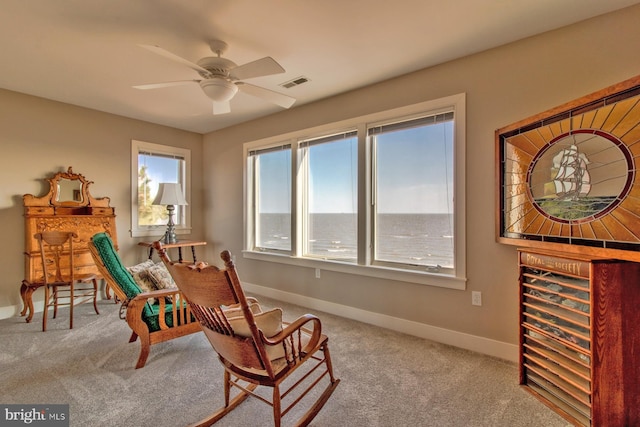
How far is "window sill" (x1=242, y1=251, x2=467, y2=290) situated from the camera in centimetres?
271

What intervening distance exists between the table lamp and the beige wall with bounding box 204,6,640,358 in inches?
91.4

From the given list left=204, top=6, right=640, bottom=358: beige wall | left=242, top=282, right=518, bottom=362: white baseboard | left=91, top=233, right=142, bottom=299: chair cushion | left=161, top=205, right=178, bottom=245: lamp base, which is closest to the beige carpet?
left=242, top=282, right=518, bottom=362: white baseboard

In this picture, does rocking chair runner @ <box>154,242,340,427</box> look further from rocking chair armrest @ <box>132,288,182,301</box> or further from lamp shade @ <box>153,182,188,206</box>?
lamp shade @ <box>153,182,188,206</box>

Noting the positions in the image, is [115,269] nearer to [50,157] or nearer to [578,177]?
[50,157]

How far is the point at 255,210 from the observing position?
4.57 m

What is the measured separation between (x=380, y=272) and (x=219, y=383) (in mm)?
1787

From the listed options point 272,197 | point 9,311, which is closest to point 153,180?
point 272,197

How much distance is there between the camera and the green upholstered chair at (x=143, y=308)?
2361 millimetres

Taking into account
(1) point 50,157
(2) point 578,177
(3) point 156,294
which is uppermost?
(1) point 50,157

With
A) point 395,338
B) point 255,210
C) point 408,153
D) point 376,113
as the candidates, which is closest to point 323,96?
point 376,113

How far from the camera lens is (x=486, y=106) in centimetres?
253

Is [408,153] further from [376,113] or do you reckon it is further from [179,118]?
[179,118]

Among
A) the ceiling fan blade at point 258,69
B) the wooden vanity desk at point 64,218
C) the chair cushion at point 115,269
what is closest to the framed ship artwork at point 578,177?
the ceiling fan blade at point 258,69

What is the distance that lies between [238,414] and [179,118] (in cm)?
401
